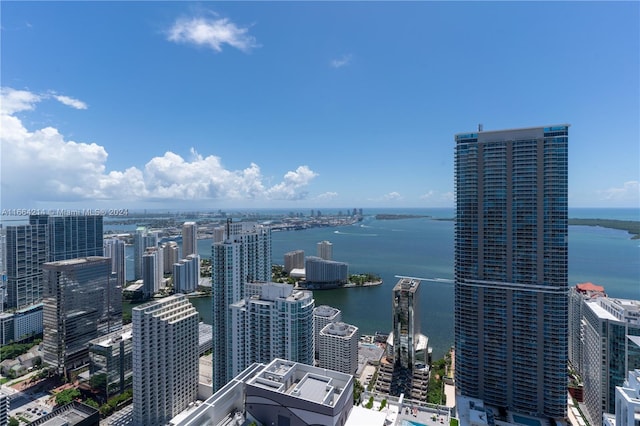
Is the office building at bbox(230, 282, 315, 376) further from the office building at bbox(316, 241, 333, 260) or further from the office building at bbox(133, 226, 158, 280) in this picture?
the office building at bbox(133, 226, 158, 280)

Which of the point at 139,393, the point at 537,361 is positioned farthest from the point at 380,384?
the point at 139,393

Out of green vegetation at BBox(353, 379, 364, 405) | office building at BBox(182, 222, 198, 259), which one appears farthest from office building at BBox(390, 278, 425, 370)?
office building at BBox(182, 222, 198, 259)

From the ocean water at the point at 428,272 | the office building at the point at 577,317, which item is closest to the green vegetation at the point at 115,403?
the ocean water at the point at 428,272

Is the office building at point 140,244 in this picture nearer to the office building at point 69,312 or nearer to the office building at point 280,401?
the office building at point 69,312

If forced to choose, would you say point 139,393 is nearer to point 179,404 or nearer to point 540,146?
point 179,404

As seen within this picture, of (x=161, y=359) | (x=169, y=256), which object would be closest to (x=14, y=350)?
(x=161, y=359)

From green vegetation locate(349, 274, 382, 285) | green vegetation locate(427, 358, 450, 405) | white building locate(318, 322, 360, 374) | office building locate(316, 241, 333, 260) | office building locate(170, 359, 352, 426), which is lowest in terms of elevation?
green vegetation locate(427, 358, 450, 405)

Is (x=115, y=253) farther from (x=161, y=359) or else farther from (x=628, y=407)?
(x=628, y=407)
